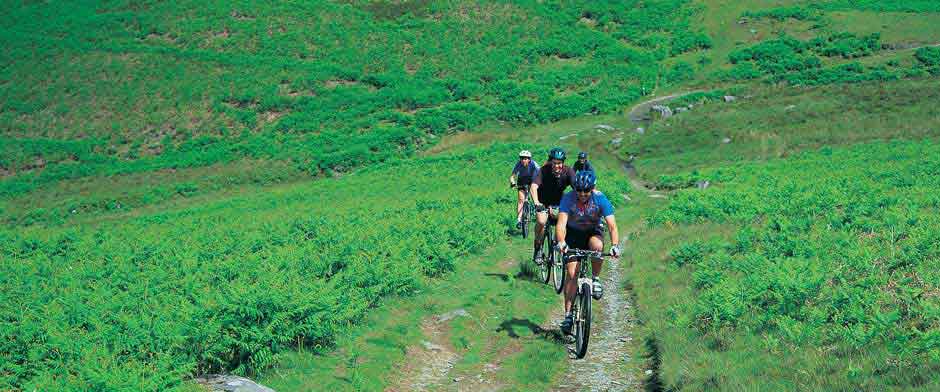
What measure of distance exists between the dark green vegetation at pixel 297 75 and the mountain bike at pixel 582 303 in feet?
180

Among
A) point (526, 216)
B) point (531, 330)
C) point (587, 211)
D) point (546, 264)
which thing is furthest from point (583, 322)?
point (526, 216)

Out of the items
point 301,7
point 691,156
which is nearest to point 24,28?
point 301,7

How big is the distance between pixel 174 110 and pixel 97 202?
2980cm

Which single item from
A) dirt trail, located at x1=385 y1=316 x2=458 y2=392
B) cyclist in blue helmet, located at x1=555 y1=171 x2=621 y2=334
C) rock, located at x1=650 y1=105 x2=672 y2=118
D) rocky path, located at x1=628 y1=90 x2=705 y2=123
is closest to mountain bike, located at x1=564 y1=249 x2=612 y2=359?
cyclist in blue helmet, located at x1=555 y1=171 x2=621 y2=334

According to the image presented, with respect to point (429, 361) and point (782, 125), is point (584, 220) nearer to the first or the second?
point (429, 361)

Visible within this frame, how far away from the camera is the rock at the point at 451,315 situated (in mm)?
13577

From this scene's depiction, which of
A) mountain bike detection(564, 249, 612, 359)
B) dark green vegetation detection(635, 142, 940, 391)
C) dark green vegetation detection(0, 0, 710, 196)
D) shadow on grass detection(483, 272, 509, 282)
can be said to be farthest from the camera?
dark green vegetation detection(0, 0, 710, 196)

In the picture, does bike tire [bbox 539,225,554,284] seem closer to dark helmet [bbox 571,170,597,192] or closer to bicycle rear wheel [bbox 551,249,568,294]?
bicycle rear wheel [bbox 551,249,568,294]

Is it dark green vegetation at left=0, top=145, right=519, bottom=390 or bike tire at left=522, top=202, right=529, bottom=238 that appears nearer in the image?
dark green vegetation at left=0, top=145, right=519, bottom=390

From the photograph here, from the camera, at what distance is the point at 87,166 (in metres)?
72.1

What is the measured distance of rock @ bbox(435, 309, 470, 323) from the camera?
13.6 metres

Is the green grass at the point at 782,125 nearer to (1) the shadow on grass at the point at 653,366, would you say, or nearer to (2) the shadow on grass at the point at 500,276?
(2) the shadow on grass at the point at 500,276

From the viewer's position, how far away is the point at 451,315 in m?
13.7

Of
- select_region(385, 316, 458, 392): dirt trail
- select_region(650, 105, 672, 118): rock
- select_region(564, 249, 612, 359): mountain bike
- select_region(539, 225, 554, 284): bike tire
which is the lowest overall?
select_region(650, 105, 672, 118): rock
